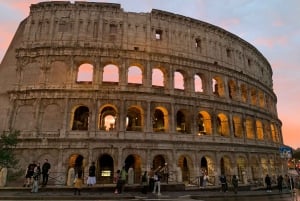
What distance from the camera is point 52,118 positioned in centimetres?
2170

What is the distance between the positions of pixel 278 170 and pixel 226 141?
36.5 ft

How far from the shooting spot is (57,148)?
2081 cm

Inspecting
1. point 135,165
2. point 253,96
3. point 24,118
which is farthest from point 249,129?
point 24,118

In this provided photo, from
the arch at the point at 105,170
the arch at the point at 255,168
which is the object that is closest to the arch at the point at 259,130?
the arch at the point at 255,168

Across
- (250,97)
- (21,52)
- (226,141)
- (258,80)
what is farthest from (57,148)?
(258,80)

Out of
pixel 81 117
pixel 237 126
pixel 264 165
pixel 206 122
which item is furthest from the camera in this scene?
pixel 264 165

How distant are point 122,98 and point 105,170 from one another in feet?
21.8

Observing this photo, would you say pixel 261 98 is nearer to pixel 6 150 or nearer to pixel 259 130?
pixel 259 130

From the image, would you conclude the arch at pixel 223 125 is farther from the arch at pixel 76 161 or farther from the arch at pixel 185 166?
the arch at pixel 76 161

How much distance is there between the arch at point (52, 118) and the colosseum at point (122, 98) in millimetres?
84

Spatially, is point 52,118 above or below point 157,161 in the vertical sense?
above

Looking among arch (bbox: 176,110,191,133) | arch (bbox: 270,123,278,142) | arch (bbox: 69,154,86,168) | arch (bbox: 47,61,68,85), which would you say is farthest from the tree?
arch (bbox: 270,123,278,142)

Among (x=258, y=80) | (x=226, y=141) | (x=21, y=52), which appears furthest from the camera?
(x=258, y=80)

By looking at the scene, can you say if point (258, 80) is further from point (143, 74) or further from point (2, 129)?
point (2, 129)
